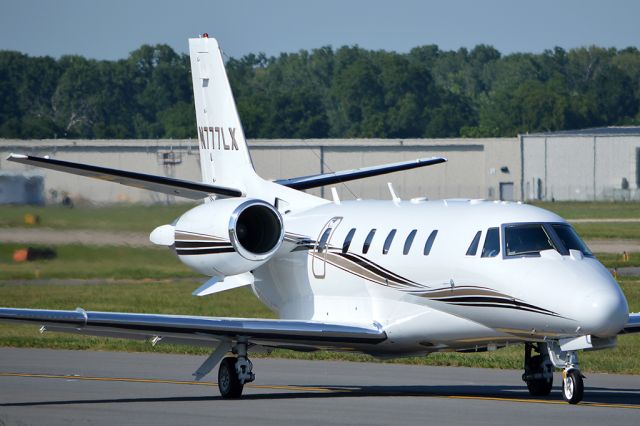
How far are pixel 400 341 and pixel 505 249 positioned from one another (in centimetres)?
223

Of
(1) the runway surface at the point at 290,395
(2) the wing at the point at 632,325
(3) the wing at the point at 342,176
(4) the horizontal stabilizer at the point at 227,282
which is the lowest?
(1) the runway surface at the point at 290,395

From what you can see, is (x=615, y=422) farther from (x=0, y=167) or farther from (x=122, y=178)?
(x=0, y=167)

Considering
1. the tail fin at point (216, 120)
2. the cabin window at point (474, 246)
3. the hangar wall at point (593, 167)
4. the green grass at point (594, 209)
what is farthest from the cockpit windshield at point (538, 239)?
the hangar wall at point (593, 167)

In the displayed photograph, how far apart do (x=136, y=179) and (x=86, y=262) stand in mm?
11514

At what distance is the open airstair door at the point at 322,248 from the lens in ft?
67.9

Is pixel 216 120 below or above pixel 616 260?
above

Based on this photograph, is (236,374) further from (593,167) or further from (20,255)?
(593,167)

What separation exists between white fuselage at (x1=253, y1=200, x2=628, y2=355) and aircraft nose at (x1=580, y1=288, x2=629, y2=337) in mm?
12

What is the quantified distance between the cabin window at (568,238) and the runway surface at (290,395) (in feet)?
6.58

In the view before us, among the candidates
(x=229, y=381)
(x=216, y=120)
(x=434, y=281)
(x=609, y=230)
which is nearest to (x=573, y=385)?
(x=434, y=281)

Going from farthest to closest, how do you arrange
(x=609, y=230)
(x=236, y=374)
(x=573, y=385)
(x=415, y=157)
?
(x=415, y=157) → (x=609, y=230) → (x=236, y=374) → (x=573, y=385)

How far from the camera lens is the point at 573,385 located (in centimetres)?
1741

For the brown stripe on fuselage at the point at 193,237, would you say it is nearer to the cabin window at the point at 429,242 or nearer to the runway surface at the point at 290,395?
the runway surface at the point at 290,395

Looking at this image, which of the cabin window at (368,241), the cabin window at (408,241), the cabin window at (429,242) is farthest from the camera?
the cabin window at (368,241)
